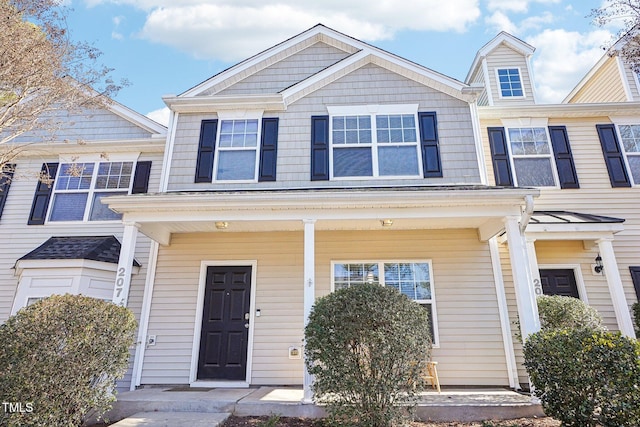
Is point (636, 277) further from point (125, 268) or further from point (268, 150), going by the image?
point (125, 268)

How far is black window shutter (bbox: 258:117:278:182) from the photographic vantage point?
6875 mm

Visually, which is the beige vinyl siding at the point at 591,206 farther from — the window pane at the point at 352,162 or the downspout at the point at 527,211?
the window pane at the point at 352,162

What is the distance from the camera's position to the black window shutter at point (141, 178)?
24.2 feet

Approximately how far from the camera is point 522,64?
8.98m

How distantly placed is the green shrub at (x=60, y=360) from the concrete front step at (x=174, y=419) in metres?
0.38

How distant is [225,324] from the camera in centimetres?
644

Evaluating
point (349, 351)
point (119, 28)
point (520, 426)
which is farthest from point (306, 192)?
point (119, 28)

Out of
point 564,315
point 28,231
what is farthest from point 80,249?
point 564,315

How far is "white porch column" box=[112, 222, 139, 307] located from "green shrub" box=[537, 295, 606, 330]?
6.36 m

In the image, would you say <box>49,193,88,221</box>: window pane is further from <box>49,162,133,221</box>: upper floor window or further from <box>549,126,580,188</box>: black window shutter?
<box>549,126,580,188</box>: black window shutter

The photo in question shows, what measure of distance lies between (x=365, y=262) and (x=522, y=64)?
681 cm

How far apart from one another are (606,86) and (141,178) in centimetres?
A: 1167

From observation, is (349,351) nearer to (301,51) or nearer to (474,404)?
(474,404)

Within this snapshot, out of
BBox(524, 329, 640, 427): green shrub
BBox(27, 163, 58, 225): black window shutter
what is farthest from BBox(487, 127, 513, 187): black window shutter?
BBox(27, 163, 58, 225): black window shutter
